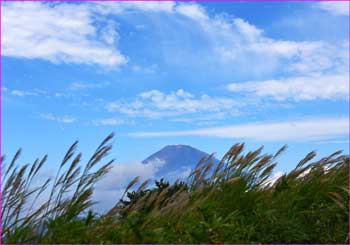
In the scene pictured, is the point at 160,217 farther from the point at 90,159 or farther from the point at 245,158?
the point at 245,158

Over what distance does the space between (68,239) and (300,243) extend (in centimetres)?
243

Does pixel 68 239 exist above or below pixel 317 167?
below

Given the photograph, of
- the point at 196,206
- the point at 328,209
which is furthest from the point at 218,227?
the point at 328,209

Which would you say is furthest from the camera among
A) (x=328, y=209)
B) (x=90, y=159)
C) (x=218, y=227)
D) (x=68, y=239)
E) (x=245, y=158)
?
(x=245, y=158)

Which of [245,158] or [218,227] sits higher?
[245,158]

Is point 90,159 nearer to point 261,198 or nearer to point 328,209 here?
point 261,198

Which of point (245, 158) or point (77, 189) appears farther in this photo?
point (245, 158)

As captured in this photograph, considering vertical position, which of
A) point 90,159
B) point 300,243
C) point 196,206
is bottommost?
point 300,243

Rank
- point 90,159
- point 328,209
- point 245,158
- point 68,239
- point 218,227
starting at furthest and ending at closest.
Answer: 1. point 245,158
2. point 328,209
3. point 90,159
4. point 218,227
5. point 68,239

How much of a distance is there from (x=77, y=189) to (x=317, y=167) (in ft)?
11.0

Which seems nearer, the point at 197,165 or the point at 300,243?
the point at 300,243

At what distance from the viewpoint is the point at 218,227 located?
519 centimetres

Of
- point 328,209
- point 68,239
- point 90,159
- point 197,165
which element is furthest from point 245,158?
point 68,239

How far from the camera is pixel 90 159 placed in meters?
5.54
